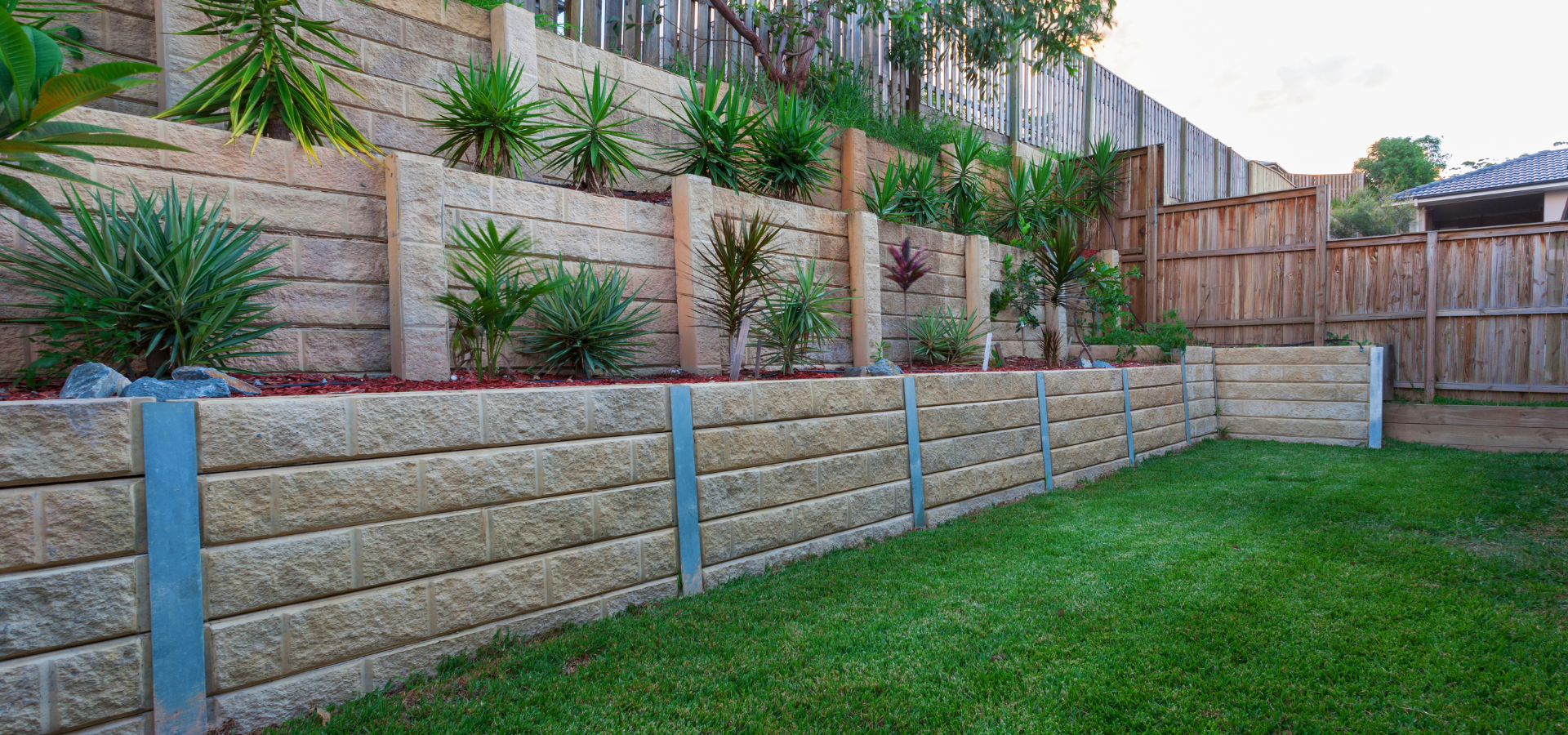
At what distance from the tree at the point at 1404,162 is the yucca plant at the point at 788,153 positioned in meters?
30.8

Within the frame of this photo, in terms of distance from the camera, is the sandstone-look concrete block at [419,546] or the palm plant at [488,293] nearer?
the sandstone-look concrete block at [419,546]

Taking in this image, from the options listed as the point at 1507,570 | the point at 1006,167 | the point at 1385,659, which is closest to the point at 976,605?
the point at 1385,659

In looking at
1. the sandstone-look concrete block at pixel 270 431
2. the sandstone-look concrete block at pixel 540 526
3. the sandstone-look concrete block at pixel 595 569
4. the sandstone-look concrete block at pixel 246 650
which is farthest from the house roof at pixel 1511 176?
the sandstone-look concrete block at pixel 246 650

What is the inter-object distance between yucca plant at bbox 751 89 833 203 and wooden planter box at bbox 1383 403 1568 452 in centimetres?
734

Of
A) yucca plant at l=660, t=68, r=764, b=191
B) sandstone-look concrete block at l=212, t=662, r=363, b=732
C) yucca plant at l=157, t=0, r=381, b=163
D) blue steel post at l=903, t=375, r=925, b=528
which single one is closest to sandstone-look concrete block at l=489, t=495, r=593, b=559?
sandstone-look concrete block at l=212, t=662, r=363, b=732

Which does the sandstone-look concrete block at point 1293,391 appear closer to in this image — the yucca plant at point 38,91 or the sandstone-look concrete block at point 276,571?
the sandstone-look concrete block at point 276,571

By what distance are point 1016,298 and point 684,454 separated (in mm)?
5783

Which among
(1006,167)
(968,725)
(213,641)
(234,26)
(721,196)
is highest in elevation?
(1006,167)

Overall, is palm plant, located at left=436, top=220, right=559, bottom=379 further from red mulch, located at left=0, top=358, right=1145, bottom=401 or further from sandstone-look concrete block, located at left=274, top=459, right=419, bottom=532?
sandstone-look concrete block, located at left=274, top=459, right=419, bottom=532

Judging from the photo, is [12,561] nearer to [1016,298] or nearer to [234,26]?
[234,26]

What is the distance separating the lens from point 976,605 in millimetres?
3219

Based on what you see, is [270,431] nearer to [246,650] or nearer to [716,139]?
[246,650]

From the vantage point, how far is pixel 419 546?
253 centimetres

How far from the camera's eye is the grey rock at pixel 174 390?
7.92ft
